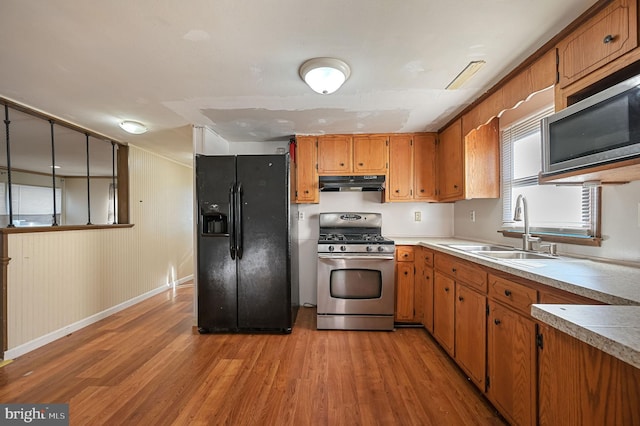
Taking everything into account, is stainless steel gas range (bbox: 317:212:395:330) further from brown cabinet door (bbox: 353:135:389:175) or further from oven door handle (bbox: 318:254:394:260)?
brown cabinet door (bbox: 353:135:389:175)

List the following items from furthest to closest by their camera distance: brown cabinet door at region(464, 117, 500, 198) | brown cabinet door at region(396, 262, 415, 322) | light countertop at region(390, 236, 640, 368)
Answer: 1. brown cabinet door at region(396, 262, 415, 322)
2. brown cabinet door at region(464, 117, 500, 198)
3. light countertop at region(390, 236, 640, 368)

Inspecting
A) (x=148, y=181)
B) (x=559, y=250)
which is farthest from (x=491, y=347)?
(x=148, y=181)

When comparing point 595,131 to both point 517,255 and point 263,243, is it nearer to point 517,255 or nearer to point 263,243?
point 517,255

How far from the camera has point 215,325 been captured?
8.89 ft

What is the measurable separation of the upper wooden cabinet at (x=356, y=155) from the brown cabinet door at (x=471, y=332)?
167cm

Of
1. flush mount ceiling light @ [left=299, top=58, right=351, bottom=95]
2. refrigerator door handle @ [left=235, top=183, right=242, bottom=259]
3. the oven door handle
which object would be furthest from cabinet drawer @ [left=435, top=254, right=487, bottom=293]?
refrigerator door handle @ [left=235, top=183, right=242, bottom=259]

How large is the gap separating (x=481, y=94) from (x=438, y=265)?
152 cm

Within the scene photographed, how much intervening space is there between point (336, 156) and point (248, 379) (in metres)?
2.43

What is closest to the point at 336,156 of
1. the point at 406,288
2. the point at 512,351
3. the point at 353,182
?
the point at 353,182

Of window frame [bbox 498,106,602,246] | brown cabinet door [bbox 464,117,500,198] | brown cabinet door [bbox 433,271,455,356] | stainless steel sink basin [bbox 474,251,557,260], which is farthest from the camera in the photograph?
brown cabinet door [bbox 464,117,500,198]

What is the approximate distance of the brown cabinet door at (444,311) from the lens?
2145 mm

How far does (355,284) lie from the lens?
→ 2768 mm

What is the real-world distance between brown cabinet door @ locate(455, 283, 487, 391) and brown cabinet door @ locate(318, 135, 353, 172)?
5.91 feet

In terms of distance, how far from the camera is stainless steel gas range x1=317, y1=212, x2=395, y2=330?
8.95ft
